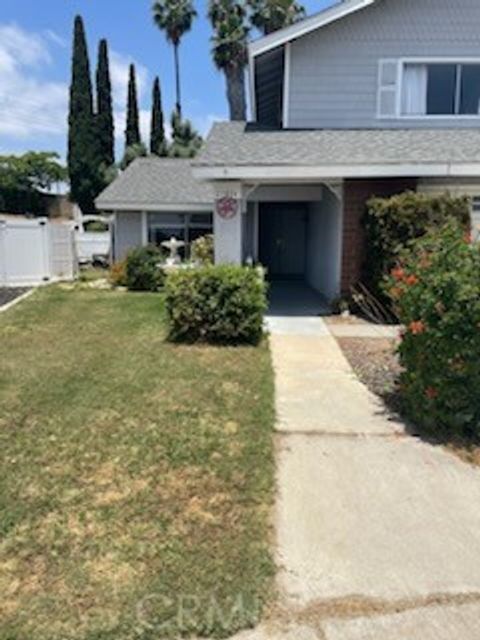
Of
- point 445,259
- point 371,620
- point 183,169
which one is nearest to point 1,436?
point 371,620

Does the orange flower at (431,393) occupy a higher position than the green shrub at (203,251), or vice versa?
the green shrub at (203,251)

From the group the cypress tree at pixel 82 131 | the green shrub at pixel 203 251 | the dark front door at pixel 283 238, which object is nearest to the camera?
the green shrub at pixel 203 251

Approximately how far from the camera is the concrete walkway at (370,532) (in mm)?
2871

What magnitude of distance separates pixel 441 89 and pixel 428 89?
32 centimetres

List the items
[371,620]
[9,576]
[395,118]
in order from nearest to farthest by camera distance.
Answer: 1. [371,620]
2. [9,576]
3. [395,118]

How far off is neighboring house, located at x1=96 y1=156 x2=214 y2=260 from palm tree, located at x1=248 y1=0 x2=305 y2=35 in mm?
19816

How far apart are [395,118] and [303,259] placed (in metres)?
5.98

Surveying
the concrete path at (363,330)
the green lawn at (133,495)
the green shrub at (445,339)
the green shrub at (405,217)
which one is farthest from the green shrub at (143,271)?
the green shrub at (445,339)

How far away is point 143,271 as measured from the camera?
1500cm

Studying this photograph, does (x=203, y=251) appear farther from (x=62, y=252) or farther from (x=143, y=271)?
(x=62, y=252)

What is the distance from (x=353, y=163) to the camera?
34.8 ft

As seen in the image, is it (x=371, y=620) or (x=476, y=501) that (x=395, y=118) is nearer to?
(x=476, y=501)

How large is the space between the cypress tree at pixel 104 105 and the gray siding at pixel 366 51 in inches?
1098

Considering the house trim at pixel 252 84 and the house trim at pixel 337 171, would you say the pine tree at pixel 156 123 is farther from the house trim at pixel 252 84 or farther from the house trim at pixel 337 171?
the house trim at pixel 337 171
